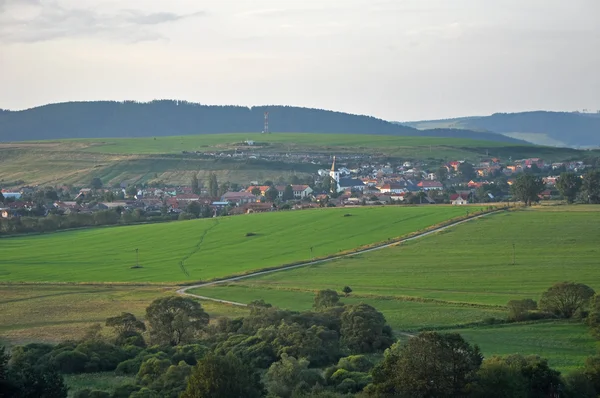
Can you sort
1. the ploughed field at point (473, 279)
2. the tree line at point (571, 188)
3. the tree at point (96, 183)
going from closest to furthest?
the ploughed field at point (473, 279) < the tree line at point (571, 188) < the tree at point (96, 183)

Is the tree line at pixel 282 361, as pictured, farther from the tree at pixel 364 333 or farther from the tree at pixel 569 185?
the tree at pixel 569 185

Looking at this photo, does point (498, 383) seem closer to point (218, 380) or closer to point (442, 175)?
point (218, 380)

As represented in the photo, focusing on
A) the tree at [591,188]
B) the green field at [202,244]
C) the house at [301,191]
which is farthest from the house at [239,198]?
the tree at [591,188]

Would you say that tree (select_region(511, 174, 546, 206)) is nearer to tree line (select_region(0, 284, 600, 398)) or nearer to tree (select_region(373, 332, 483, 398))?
tree line (select_region(0, 284, 600, 398))

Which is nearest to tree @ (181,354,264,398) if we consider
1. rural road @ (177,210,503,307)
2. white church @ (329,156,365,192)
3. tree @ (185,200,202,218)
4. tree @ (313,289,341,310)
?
tree @ (313,289,341,310)

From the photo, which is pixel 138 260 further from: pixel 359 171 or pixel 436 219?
pixel 359 171

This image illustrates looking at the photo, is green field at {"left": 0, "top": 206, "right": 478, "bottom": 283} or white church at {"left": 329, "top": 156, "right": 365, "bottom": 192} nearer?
green field at {"left": 0, "top": 206, "right": 478, "bottom": 283}

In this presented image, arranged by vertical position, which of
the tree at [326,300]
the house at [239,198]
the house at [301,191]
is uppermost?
the tree at [326,300]
